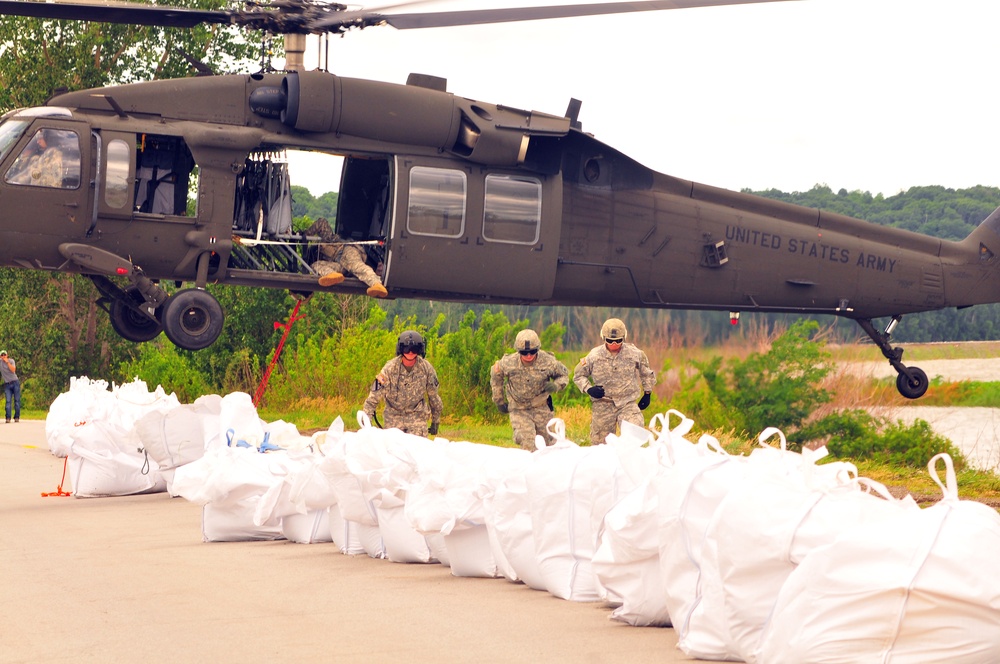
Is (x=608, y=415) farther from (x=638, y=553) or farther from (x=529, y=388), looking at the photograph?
→ (x=638, y=553)

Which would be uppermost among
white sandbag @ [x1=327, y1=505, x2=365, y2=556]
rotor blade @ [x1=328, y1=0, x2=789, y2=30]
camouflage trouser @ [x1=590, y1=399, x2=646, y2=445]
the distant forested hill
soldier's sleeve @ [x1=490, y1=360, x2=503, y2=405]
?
the distant forested hill

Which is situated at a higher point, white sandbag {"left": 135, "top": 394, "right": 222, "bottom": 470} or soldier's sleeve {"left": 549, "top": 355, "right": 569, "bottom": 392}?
soldier's sleeve {"left": 549, "top": 355, "right": 569, "bottom": 392}

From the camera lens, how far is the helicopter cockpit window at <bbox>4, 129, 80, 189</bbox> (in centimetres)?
1209

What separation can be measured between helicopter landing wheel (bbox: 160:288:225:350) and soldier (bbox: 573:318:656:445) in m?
4.09

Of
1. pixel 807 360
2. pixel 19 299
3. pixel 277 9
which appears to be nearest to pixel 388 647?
pixel 277 9

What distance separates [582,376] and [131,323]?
5652 mm

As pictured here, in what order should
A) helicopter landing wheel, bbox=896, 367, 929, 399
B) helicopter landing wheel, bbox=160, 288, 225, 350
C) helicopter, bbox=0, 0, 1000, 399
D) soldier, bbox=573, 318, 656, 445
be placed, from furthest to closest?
helicopter landing wheel, bbox=896, 367, 929, 399 < helicopter landing wheel, bbox=160, 288, 225, 350 < helicopter, bbox=0, 0, 1000, 399 < soldier, bbox=573, 318, 656, 445

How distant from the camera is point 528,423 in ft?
35.9

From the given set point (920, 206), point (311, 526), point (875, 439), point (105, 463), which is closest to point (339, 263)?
point (105, 463)

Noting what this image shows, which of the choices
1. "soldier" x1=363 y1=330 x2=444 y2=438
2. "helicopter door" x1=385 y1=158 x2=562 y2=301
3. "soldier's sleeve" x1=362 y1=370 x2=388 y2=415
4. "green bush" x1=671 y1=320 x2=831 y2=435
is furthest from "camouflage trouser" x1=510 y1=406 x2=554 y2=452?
"green bush" x1=671 y1=320 x2=831 y2=435

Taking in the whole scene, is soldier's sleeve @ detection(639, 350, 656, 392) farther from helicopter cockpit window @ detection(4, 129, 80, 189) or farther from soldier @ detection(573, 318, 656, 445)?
helicopter cockpit window @ detection(4, 129, 80, 189)

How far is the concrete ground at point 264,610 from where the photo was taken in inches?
222

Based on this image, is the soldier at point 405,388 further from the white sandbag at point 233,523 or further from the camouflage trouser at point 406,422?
the white sandbag at point 233,523

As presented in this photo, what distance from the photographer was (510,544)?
23.3 ft
